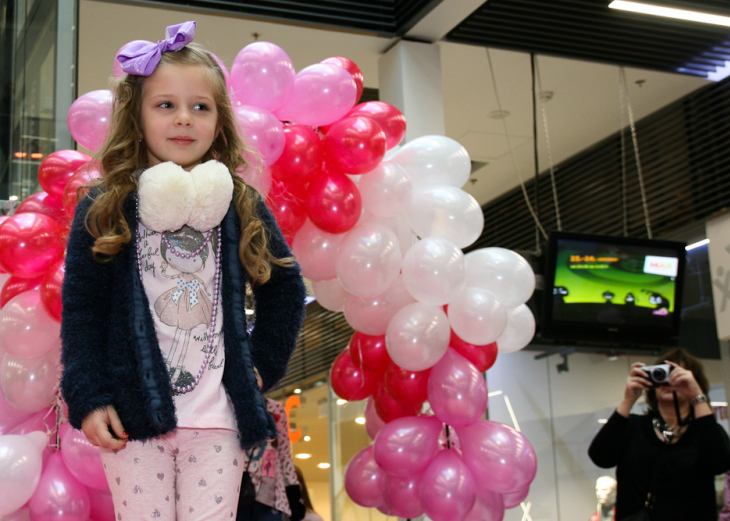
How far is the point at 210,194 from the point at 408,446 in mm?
1975

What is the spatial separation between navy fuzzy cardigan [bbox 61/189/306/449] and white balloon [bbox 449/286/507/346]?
64.2 inches

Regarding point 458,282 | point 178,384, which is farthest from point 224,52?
point 178,384

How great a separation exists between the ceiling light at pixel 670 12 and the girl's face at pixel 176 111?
12.8ft

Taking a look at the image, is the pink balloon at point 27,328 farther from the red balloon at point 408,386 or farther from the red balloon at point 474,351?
the red balloon at point 474,351

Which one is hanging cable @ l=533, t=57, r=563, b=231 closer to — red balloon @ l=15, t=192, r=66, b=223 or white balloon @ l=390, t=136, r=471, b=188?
white balloon @ l=390, t=136, r=471, b=188

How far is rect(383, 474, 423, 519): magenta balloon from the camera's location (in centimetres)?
352

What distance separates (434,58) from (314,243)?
2.27m

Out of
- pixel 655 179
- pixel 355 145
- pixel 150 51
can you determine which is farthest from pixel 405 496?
pixel 655 179

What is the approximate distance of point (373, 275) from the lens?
3.29 meters

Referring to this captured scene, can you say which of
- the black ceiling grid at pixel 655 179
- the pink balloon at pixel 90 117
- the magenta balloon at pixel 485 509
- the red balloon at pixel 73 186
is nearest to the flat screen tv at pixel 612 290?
the black ceiling grid at pixel 655 179

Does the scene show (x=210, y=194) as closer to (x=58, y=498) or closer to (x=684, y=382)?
(x=58, y=498)

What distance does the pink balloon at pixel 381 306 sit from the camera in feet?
11.5

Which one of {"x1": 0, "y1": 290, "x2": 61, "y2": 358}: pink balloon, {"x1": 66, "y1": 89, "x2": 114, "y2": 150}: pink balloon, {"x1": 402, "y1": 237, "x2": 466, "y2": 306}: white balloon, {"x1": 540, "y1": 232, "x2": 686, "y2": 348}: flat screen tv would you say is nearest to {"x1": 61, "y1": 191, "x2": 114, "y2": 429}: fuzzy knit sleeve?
{"x1": 0, "y1": 290, "x2": 61, "y2": 358}: pink balloon

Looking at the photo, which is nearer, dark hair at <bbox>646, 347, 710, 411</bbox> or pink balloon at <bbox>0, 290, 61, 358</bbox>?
pink balloon at <bbox>0, 290, 61, 358</bbox>
